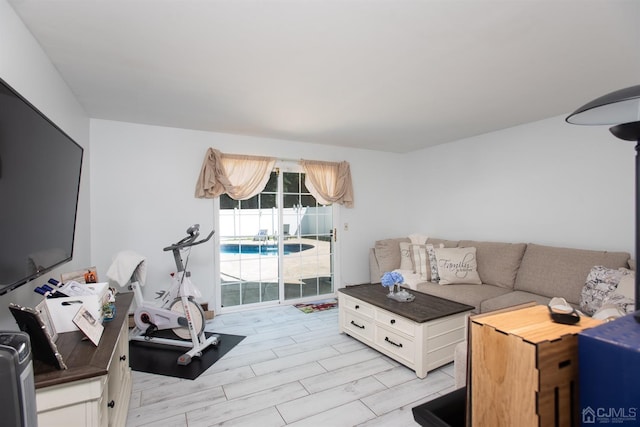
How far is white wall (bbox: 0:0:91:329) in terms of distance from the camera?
1538mm

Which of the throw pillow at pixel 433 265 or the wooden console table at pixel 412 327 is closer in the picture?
the wooden console table at pixel 412 327

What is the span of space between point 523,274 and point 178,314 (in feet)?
11.9

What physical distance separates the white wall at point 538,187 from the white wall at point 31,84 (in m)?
4.56

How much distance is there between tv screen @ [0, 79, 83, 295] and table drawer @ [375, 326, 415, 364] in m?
2.46

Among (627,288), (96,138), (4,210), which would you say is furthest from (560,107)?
(96,138)

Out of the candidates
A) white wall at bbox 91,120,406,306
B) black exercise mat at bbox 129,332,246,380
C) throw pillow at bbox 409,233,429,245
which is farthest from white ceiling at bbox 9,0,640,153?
black exercise mat at bbox 129,332,246,380

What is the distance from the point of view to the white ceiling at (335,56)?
1658 millimetres

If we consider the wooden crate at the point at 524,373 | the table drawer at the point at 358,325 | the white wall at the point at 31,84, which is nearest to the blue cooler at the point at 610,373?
the wooden crate at the point at 524,373

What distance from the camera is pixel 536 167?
3.63 m

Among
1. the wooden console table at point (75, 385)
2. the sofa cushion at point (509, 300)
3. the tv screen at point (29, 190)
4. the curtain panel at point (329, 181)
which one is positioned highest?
the curtain panel at point (329, 181)

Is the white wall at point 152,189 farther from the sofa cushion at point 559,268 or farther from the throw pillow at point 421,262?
the sofa cushion at point 559,268

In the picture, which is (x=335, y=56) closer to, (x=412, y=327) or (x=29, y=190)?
(x=29, y=190)

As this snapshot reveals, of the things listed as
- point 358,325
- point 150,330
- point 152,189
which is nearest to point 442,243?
point 358,325

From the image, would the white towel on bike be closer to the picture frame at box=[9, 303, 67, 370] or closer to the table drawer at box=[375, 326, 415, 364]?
the picture frame at box=[9, 303, 67, 370]
